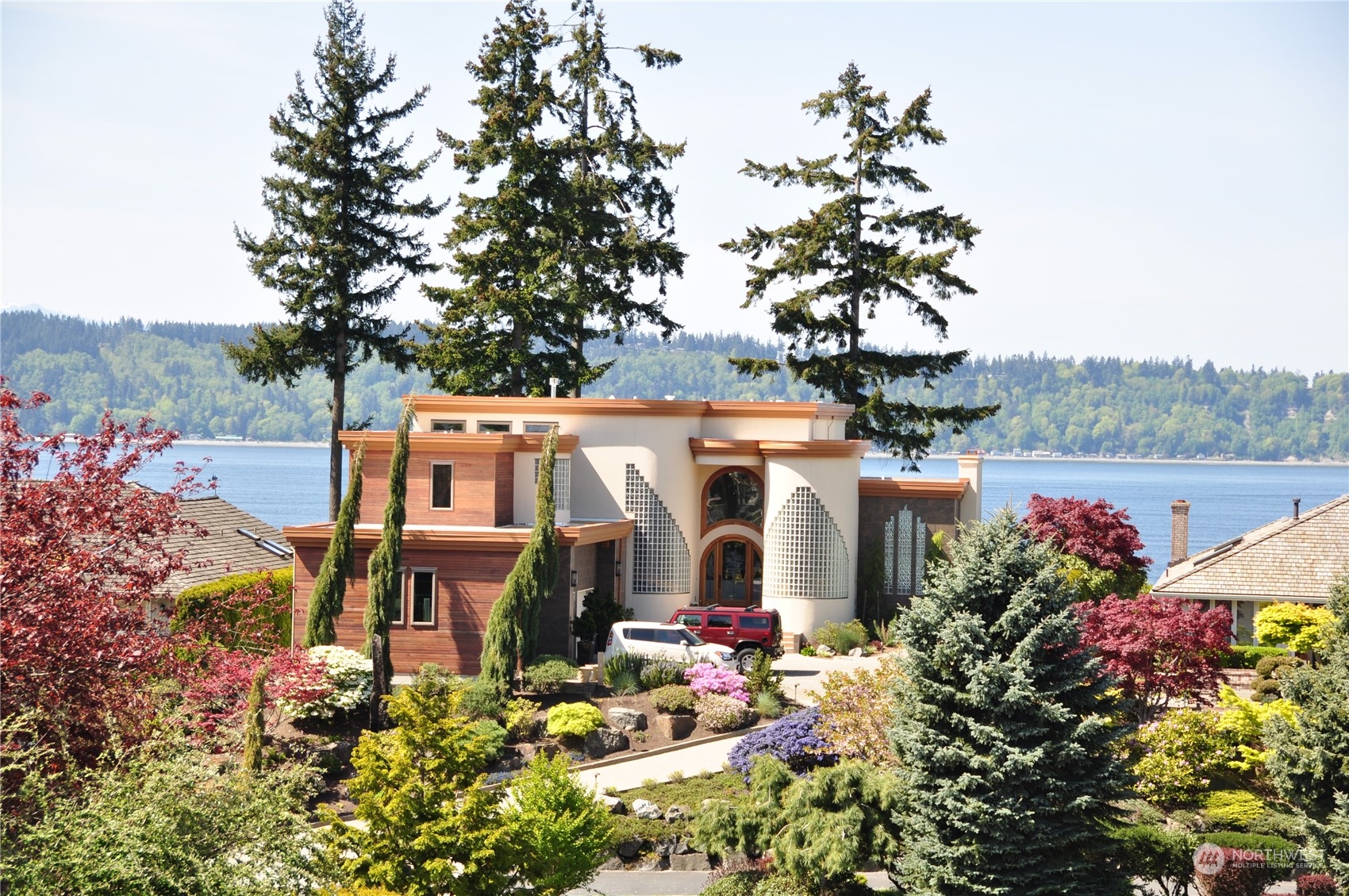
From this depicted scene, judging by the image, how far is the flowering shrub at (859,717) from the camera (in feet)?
73.0

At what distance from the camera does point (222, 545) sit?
39781 mm

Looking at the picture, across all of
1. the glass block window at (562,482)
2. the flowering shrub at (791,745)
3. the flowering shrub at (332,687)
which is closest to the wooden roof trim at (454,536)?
the glass block window at (562,482)

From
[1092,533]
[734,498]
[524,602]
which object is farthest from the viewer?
[734,498]

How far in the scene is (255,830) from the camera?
14.9 metres

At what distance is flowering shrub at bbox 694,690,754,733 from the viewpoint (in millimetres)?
27391

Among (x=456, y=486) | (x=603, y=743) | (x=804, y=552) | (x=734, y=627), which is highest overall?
(x=456, y=486)

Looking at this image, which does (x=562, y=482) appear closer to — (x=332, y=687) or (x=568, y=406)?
(x=568, y=406)

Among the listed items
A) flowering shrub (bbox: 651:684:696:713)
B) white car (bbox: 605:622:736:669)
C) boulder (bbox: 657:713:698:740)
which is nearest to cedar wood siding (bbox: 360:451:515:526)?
white car (bbox: 605:622:736:669)

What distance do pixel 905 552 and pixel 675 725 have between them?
41.5ft

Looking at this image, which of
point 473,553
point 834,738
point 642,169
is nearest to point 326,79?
point 642,169

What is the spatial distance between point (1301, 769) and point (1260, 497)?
621ft

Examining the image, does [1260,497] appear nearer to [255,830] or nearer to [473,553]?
[473,553]

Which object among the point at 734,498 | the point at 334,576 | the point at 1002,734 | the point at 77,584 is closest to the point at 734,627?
the point at 734,498

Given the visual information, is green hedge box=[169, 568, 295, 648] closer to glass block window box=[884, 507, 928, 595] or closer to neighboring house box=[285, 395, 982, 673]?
neighboring house box=[285, 395, 982, 673]
